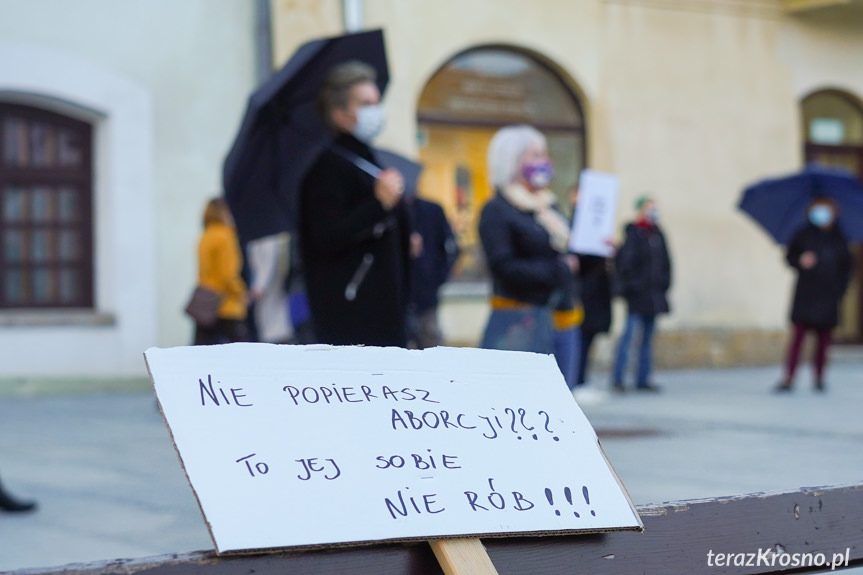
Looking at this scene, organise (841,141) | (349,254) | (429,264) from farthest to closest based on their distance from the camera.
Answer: (841,141)
(429,264)
(349,254)

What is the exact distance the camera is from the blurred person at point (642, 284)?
37.3ft

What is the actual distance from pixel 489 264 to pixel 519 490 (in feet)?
12.8

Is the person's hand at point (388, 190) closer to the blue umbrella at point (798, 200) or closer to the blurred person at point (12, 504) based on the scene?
the blurred person at point (12, 504)

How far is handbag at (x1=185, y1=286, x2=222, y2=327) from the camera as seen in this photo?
9227 mm

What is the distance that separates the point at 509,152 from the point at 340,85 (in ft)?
5.35

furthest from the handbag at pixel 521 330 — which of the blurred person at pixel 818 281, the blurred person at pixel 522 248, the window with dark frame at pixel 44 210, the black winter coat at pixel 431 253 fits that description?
the window with dark frame at pixel 44 210

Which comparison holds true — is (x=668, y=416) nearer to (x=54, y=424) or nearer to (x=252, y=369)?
(x=54, y=424)

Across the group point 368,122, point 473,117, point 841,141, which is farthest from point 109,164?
point 841,141

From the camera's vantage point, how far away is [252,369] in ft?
6.07

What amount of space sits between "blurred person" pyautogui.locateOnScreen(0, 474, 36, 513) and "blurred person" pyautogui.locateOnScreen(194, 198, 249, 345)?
4.17 meters

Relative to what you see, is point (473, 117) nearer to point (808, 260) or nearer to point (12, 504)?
point (808, 260)

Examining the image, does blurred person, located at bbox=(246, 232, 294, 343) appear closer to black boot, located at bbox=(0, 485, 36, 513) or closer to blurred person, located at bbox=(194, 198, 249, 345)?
blurred person, located at bbox=(194, 198, 249, 345)

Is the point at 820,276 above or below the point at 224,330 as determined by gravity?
above

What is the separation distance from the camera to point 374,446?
71.5 inches
